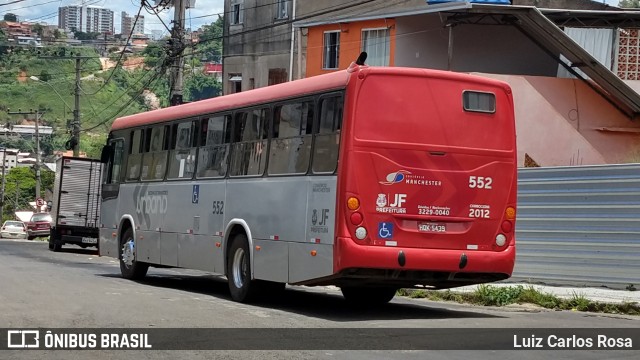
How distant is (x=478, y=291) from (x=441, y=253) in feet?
12.3

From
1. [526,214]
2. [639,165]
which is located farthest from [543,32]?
[639,165]

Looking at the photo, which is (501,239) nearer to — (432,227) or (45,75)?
(432,227)

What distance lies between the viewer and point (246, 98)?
53.7ft

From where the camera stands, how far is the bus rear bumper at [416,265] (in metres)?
13.1

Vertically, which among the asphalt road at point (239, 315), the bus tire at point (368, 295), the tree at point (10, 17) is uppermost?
the tree at point (10, 17)

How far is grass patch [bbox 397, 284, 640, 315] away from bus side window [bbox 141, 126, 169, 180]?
5550mm

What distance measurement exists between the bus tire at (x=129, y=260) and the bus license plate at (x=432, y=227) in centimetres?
867

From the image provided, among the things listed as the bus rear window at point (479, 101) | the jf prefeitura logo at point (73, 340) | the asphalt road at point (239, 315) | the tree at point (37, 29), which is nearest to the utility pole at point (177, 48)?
the asphalt road at point (239, 315)

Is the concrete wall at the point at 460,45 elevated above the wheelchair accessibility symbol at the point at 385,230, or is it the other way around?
the concrete wall at the point at 460,45

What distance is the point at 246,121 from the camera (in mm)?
16297

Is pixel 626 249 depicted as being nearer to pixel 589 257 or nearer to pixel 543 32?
pixel 589 257

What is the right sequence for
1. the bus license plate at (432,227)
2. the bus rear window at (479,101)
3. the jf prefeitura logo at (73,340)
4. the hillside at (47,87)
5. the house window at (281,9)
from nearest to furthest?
the jf prefeitura logo at (73,340), the bus license plate at (432,227), the bus rear window at (479,101), the house window at (281,9), the hillside at (47,87)

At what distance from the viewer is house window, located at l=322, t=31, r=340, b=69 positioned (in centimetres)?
3640

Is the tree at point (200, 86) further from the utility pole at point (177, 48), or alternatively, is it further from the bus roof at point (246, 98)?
the bus roof at point (246, 98)
